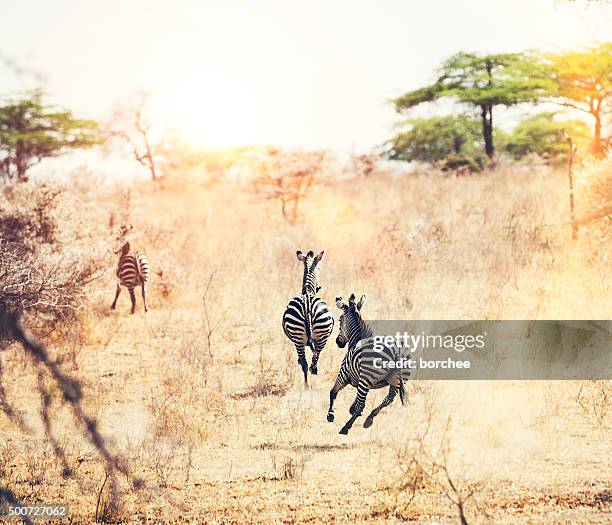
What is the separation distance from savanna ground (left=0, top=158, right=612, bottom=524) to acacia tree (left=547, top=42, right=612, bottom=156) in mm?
14919

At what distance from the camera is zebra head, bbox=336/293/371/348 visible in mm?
5809

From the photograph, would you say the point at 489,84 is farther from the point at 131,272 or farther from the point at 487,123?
the point at 131,272

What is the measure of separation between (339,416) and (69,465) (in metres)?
2.22

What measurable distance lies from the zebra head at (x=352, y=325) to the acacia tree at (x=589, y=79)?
79.1 ft

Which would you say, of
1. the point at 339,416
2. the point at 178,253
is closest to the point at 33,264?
the point at 339,416

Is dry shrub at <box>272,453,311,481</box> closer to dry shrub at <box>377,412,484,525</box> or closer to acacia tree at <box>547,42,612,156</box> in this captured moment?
dry shrub at <box>377,412,484,525</box>

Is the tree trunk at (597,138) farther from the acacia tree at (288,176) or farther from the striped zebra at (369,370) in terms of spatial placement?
the striped zebra at (369,370)

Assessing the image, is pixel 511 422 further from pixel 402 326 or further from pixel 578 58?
pixel 578 58

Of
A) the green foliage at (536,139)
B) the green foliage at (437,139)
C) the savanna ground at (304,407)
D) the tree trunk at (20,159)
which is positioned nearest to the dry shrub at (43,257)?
the savanna ground at (304,407)

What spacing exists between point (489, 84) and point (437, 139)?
3145 mm

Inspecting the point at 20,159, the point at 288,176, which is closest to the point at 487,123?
the point at 288,176

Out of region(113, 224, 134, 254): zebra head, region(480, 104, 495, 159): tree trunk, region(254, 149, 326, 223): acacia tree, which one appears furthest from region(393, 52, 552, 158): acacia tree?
region(113, 224, 134, 254): zebra head

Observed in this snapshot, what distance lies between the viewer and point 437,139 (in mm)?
33688

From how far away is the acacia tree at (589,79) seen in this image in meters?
28.6
